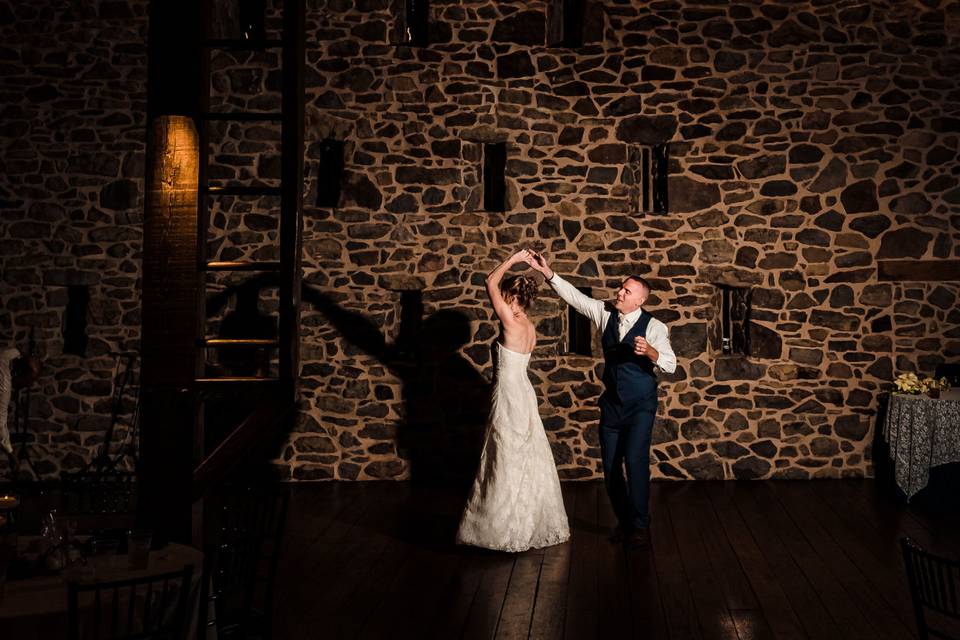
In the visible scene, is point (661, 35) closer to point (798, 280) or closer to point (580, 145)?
point (580, 145)

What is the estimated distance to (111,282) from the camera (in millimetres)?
8406

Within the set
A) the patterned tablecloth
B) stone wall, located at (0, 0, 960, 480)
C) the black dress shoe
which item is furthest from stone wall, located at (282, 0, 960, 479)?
the black dress shoe

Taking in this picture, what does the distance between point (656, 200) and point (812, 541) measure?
130 inches

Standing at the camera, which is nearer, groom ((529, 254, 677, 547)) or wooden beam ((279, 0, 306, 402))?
wooden beam ((279, 0, 306, 402))

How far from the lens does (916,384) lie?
7.46 m

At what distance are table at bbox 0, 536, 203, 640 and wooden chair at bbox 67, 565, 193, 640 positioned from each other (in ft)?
0.23

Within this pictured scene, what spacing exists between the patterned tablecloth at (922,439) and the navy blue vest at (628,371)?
2.35 m

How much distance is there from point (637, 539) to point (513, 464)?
37.5 inches

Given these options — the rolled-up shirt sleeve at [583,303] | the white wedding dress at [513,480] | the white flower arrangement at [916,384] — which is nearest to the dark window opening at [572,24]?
the rolled-up shirt sleeve at [583,303]


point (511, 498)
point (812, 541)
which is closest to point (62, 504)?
point (511, 498)

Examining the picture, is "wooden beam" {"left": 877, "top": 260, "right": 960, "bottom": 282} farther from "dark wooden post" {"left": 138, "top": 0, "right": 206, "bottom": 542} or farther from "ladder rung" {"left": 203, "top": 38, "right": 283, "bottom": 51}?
"dark wooden post" {"left": 138, "top": 0, "right": 206, "bottom": 542}

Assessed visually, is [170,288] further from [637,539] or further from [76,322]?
[76,322]

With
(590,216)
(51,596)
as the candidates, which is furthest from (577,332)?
(51,596)

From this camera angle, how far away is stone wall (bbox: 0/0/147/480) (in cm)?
841
